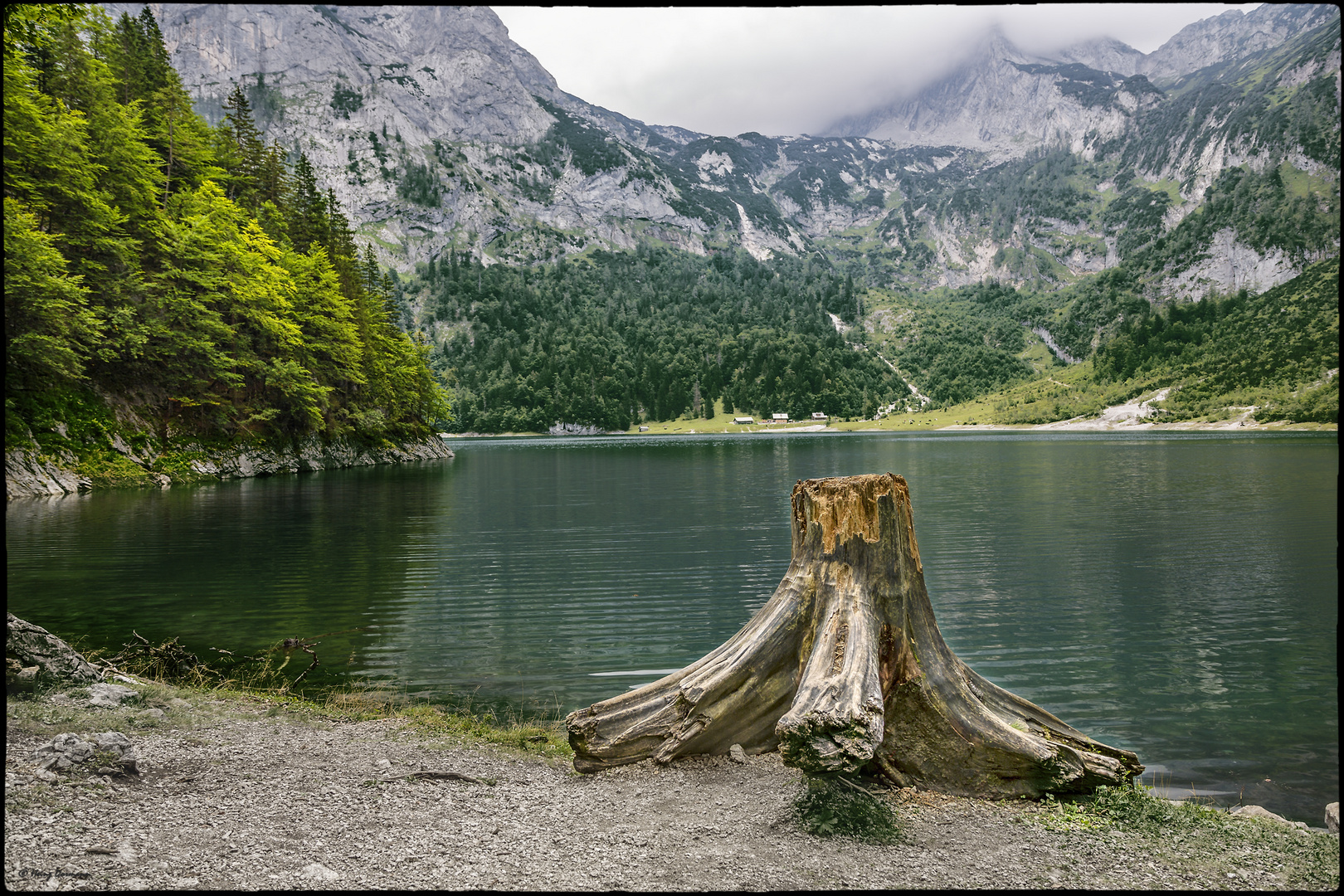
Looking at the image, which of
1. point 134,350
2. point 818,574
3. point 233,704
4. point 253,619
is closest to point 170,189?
point 134,350

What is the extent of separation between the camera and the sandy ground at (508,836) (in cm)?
652

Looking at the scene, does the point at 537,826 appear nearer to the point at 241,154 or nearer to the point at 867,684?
the point at 867,684

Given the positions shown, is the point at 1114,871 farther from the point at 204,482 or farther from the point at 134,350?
the point at 204,482

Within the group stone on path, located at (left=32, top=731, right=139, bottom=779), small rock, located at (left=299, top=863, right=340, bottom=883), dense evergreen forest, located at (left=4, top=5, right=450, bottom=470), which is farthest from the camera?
dense evergreen forest, located at (left=4, top=5, right=450, bottom=470)

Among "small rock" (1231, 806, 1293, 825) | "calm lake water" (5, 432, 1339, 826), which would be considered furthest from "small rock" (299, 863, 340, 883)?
"small rock" (1231, 806, 1293, 825)

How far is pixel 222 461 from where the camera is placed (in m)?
59.1

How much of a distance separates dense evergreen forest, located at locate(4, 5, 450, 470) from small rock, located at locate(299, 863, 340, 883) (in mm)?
25038

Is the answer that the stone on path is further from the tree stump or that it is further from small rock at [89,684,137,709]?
the tree stump

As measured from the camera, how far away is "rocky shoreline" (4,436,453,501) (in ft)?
136

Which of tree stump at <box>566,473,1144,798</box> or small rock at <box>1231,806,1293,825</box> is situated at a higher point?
tree stump at <box>566,473,1144,798</box>

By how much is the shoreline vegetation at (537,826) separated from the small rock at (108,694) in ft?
0.49

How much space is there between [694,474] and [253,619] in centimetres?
5859

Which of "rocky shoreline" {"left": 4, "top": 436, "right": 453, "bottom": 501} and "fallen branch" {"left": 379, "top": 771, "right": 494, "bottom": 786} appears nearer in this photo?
"fallen branch" {"left": 379, "top": 771, "right": 494, "bottom": 786}

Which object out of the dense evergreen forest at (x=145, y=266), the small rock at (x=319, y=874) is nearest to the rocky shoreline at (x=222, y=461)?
the dense evergreen forest at (x=145, y=266)
